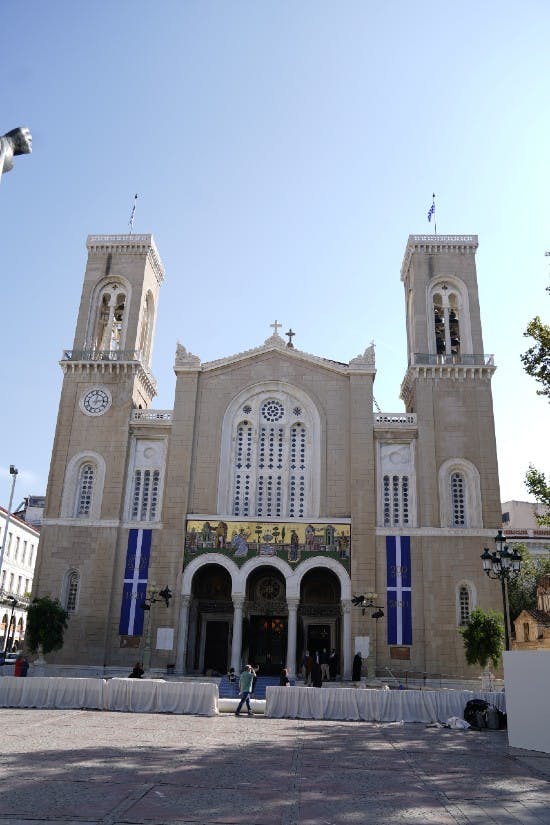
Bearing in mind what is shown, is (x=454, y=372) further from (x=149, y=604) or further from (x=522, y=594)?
(x=522, y=594)

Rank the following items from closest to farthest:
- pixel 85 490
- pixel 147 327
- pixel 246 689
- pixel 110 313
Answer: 1. pixel 246 689
2. pixel 85 490
3. pixel 110 313
4. pixel 147 327

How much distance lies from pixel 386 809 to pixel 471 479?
27.6 m

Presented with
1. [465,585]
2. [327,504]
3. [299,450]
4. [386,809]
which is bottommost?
[386,809]

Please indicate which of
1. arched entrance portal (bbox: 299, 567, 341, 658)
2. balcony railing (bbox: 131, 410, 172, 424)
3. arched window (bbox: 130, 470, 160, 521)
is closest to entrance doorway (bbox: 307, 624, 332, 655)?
arched entrance portal (bbox: 299, 567, 341, 658)

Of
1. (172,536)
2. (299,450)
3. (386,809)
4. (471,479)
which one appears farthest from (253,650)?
(386,809)

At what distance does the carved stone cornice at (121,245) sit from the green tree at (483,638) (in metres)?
27.0

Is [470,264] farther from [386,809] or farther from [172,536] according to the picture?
[386,809]

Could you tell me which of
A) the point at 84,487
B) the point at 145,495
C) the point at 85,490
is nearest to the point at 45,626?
the point at 85,490

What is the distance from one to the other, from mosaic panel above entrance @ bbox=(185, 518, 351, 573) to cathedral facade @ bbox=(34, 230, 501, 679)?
7 centimetres

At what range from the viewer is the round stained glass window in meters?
38.7

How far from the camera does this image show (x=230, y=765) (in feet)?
43.7

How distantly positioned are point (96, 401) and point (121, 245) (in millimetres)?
10113

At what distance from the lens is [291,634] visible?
1335 inches

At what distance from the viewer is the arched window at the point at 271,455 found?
36719 millimetres
